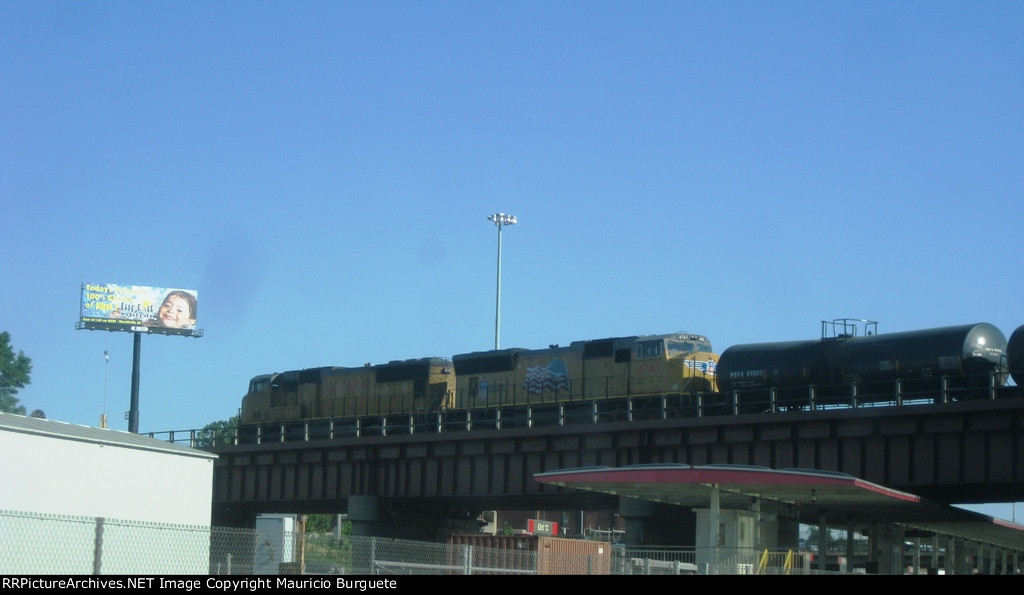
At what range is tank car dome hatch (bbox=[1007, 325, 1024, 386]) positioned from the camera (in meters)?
38.2

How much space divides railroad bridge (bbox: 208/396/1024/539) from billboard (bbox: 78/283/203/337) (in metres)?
31.3

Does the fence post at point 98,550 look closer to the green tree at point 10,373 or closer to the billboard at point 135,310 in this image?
the billboard at point 135,310

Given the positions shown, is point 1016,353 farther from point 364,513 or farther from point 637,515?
point 364,513

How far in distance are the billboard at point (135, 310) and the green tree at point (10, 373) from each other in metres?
34.1

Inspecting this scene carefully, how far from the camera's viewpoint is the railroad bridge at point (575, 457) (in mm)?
37938

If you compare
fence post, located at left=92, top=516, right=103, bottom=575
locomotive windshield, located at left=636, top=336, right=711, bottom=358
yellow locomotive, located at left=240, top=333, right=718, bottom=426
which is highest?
locomotive windshield, located at left=636, top=336, right=711, bottom=358

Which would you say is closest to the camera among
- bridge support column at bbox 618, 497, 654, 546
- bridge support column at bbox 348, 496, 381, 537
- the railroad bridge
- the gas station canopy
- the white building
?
the gas station canopy

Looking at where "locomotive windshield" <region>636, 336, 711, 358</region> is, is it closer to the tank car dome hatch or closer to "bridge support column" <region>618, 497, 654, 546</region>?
"bridge support column" <region>618, 497, 654, 546</region>

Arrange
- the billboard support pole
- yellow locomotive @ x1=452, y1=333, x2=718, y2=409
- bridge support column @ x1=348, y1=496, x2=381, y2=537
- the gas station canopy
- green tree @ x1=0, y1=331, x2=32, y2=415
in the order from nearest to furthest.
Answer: the gas station canopy < yellow locomotive @ x1=452, y1=333, x2=718, y2=409 < bridge support column @ x1=348, y1=496, x2=381, y2=537 < the billboard support pole < green tree @ x1=0, y1=331, x2=32, y2=415

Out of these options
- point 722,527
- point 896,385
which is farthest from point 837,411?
point 722,527

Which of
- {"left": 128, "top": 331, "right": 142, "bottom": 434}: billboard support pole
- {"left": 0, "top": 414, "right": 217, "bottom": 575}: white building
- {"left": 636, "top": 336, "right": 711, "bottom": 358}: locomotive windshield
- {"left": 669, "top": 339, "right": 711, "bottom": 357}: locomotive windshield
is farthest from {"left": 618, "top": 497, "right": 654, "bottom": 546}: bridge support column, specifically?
{"left": 128, "top": 331, "right": 142, "bottom": 434}: billboard support pole

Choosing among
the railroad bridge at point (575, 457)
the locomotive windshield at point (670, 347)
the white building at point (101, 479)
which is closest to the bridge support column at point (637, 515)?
the railroad bridge at point (575, 457)

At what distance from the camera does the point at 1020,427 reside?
3628 cm
